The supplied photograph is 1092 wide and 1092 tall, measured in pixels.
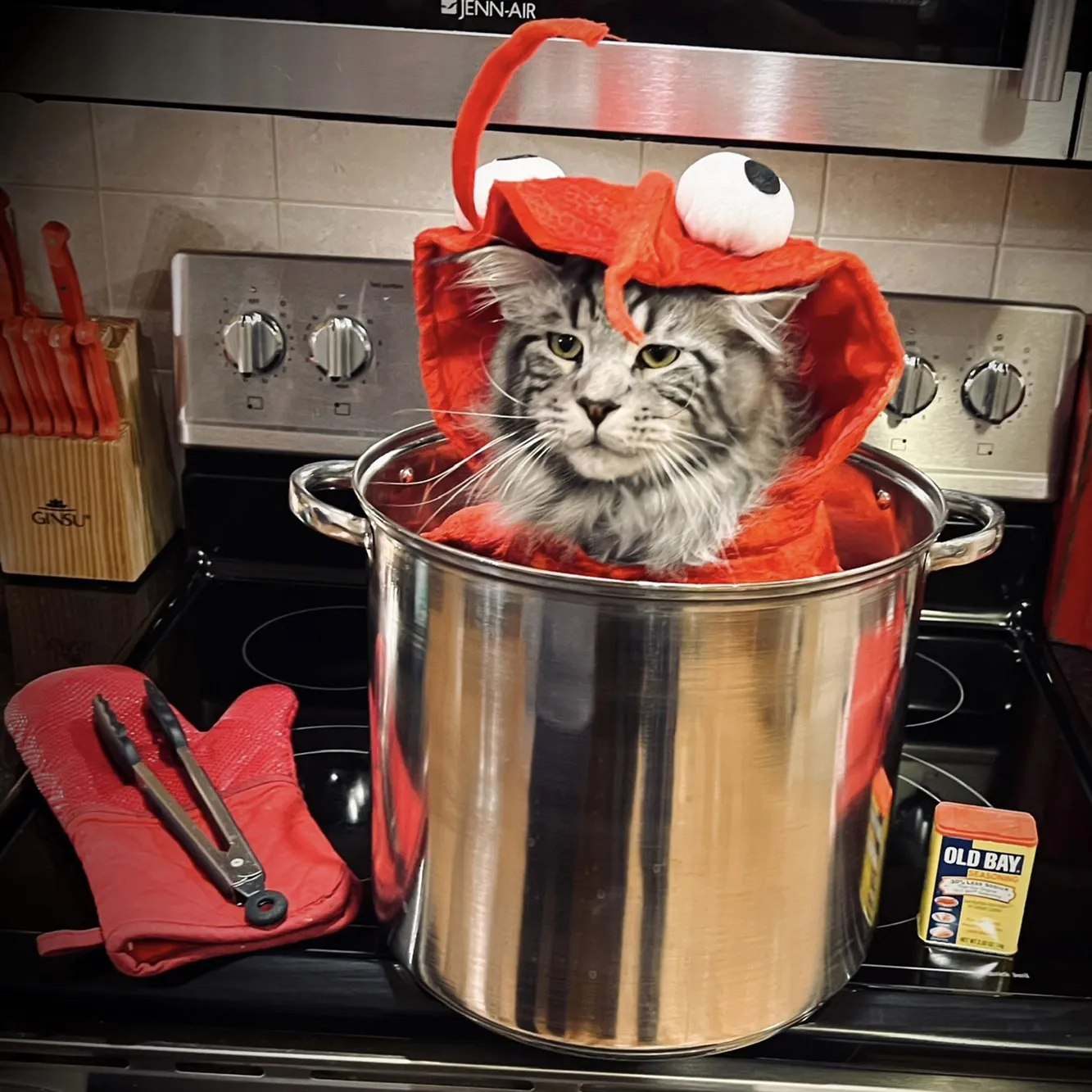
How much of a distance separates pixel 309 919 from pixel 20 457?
55 cm

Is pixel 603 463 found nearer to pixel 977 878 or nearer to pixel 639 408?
pixel 639 408

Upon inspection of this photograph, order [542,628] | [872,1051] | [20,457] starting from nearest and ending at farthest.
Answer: [542,628] → [872,1051] → [20,457]

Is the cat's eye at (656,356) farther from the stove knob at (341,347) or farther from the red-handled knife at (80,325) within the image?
the red-handled knife at (80,325)

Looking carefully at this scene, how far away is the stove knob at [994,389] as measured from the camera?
94cm

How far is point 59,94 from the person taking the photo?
28.1 inches

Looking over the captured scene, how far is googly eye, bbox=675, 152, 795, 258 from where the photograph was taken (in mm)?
475

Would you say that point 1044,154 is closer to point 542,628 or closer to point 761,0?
point 761,0

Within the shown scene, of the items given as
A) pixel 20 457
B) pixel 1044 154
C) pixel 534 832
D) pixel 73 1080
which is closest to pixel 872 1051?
pixel 534 832

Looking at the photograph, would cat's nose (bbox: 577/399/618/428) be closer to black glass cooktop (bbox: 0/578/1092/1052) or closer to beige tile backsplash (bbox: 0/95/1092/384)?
black glass cooktop (bbox: 0/578/1092/1052)

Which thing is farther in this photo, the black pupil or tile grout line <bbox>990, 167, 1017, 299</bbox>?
tile grout line <bbox>990, 167, 1017, 299</bbox>

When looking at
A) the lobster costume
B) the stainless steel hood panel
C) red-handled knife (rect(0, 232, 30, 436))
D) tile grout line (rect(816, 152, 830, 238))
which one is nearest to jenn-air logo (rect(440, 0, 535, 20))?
the stainless steel hood panel

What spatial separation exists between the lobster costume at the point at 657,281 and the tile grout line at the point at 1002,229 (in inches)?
21.6

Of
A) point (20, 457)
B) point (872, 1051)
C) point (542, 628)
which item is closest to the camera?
point (542, 628)

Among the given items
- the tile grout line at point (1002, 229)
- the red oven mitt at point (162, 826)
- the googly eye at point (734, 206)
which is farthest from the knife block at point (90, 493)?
the tile grout line at point (1002, 229)
